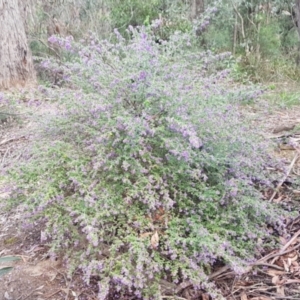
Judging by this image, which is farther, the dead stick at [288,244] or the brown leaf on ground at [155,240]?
the dead stick at [288,244]

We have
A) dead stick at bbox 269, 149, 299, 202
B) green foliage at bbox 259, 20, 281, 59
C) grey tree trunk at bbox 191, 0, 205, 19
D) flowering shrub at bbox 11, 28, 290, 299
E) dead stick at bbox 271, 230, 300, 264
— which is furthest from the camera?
grey tree trunk at bbox 191, 0, 205, 19

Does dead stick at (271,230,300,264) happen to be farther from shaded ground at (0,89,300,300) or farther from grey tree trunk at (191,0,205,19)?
grey tree trunk at (191,0,205,19)

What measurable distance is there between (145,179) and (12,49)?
3.66 metres

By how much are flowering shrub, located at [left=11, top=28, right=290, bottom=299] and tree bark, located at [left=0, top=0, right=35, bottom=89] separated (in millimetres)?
2930

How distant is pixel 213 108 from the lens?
189cm

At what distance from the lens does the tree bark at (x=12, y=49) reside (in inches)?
180

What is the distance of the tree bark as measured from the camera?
180 inches

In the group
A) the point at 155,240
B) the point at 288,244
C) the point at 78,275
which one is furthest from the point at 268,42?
the point at 78,275

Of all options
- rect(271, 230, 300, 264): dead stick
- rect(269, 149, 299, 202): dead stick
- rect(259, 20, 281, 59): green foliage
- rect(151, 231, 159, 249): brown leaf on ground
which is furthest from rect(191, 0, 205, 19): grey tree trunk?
rect(151, 231, 159, 249): brown leaf on ground

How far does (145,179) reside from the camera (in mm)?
1646

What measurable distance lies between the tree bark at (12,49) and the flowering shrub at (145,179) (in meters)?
2.93

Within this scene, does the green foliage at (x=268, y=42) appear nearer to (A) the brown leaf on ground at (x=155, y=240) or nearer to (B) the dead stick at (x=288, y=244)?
(B) the dead stick at (x=288, y=244)

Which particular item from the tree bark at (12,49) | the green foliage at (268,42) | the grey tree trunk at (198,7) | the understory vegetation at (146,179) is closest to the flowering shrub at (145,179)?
the understory vegetation at (146,179)

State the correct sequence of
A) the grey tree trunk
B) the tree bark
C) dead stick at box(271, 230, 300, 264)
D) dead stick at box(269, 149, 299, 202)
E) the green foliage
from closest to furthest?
dead stick at box(271, 230, 300, 264), dead stick at box(269, 149, 299, 202), the tree bark, the green foliage, the grey tree trunk
